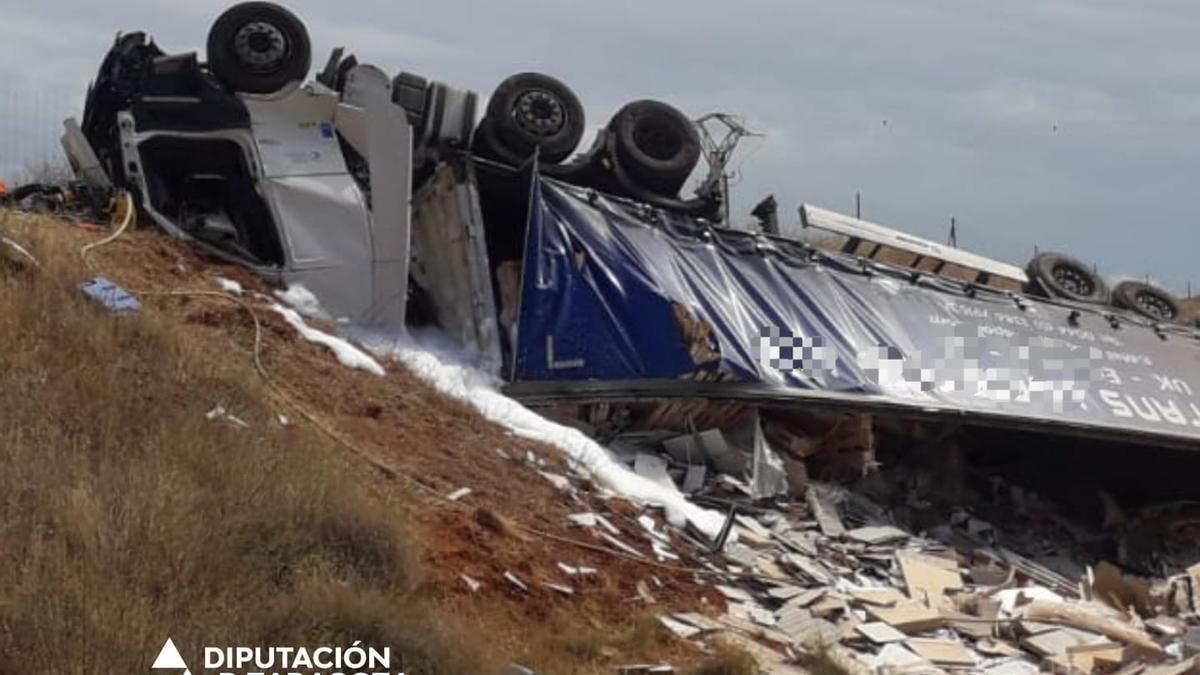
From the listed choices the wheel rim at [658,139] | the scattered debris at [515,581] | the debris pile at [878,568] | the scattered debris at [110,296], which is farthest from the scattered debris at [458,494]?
the wheel rim at [658,139]

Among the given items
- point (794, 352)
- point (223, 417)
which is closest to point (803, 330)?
point (794, 352)

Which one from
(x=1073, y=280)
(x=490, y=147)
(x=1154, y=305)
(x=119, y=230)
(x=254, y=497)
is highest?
(x=490, y=147)

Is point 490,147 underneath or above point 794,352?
above

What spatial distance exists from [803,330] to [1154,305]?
6260mm

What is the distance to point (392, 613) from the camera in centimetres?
640

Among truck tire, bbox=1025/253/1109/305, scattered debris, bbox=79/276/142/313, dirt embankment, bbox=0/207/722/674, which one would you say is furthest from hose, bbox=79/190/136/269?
truck tire, bbox=1025/253/1109/305

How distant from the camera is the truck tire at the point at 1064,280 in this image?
1611 centimetres

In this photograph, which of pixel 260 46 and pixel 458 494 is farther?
pixel 260 46

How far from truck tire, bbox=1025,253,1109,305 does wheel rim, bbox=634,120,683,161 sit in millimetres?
4415

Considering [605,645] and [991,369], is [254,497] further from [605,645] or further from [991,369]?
[991,369]

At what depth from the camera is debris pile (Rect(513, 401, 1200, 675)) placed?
29.2ft

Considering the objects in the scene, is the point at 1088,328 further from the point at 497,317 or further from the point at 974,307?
the point at 497,317

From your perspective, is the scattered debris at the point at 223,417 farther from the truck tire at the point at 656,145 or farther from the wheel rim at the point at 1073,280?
the wheel rim at the point at 1073,280

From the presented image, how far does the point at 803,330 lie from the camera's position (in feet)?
42.6
